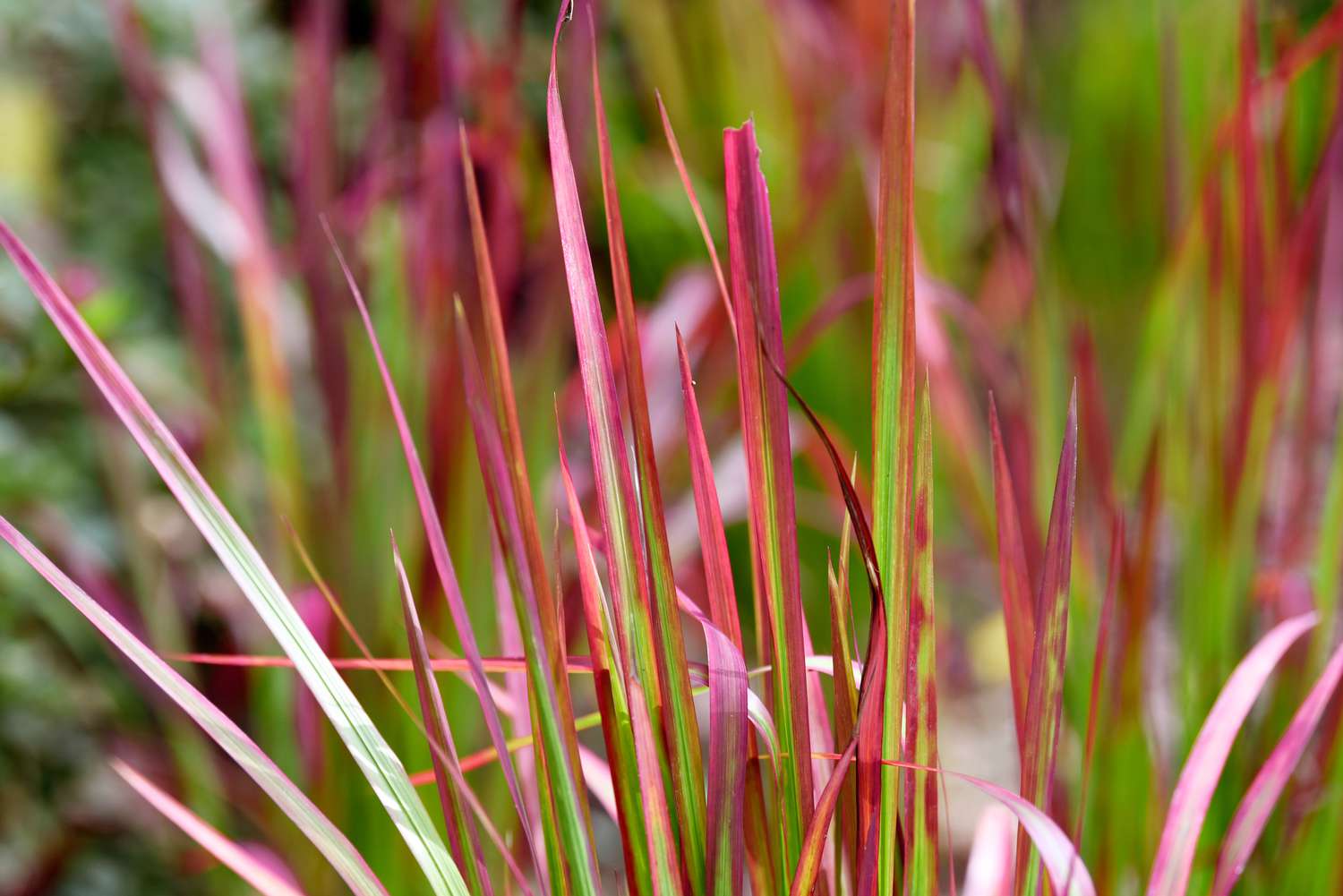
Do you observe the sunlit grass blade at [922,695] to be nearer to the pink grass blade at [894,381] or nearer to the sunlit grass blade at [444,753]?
the pink grass blade at [894,381]

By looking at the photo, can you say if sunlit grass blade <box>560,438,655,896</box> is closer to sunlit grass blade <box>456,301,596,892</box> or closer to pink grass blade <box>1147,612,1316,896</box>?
sunlit grass blade <box>456,301,596,892</box>

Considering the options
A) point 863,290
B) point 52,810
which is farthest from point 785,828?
point 52,810

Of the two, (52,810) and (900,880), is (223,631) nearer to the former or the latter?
(52,810)

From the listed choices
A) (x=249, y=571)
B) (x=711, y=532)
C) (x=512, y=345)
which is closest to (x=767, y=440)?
(x=711, y=532)

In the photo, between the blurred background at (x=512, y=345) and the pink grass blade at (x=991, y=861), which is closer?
the pink grass blade at (x=991, y=861)

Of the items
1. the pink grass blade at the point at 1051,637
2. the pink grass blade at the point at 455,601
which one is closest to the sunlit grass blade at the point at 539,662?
the pink grass blade at the point at 455,601
